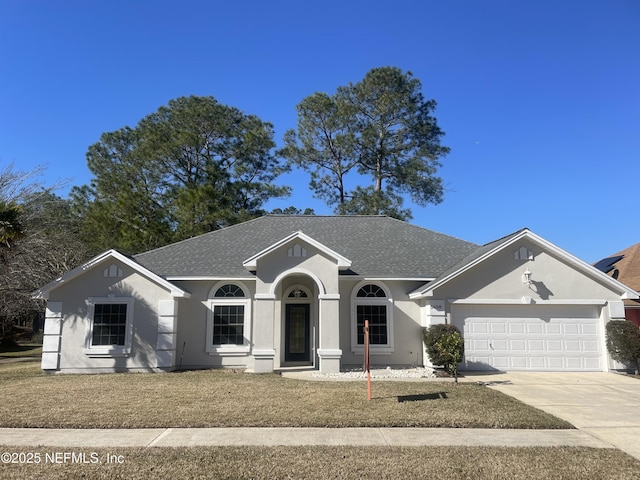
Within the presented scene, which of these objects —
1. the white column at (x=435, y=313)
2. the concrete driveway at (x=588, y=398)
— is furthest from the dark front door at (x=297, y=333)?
the concrete driveway at (x=588, y=398)

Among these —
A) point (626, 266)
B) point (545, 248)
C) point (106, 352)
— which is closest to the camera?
point (106, 352)

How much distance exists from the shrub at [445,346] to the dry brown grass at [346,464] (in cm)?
657

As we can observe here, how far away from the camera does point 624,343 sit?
14.1 metres

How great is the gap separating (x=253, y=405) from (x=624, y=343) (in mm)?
12386

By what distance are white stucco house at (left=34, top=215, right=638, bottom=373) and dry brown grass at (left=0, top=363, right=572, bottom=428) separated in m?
2.22

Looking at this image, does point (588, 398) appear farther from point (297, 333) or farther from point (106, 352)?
point (106, 352)

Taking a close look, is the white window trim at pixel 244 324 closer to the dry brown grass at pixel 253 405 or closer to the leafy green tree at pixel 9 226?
the dry brown grass at pixel 253 405

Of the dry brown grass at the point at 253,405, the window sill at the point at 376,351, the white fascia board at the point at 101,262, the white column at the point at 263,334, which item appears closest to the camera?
the dry brown grass at the point at 253,405

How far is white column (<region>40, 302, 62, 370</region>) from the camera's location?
1470cm

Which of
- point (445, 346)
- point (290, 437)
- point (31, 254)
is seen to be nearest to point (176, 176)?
point (31, 254)

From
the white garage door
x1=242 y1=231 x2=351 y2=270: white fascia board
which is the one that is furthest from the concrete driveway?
x1=242 y1=231 x2=351 y2=270: white fascia board

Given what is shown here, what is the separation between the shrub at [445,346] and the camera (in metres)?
13.1

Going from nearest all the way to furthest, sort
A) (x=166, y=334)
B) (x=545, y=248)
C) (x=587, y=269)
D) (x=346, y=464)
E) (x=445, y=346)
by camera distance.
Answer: (x=346, y=464), (x=445, y=346), (x=166, y=334), (x=587, y=269), (x=545, y=248)

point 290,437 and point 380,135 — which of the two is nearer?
point 290,437
